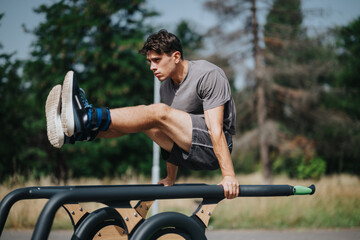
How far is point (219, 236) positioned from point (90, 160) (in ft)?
43.4

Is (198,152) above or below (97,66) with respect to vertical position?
below

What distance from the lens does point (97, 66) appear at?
17.7 m

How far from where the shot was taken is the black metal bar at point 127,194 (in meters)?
1.90

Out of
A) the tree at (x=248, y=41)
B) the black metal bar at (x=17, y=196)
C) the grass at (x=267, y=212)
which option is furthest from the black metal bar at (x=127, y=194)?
the tree at (x=248, y=41)

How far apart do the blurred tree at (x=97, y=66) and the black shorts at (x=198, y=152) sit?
13703 millimetres

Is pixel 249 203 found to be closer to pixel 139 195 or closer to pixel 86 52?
pixel 139 195

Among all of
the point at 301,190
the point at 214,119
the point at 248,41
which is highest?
the point at 248,41

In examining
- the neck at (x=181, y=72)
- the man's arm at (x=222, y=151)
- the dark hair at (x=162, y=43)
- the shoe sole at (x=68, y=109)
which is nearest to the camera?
the shoe sole at (x=68, y=109)

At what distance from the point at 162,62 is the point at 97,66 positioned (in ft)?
50.6

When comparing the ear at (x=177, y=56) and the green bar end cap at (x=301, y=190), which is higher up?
the ear at (x=177, y=56)

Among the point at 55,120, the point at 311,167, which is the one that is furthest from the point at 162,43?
the point at 311,167

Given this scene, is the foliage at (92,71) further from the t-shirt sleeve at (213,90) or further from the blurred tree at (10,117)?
the t-shirt sleeve at (213,90)

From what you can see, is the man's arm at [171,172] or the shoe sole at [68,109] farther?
the man's arm at [171,172]

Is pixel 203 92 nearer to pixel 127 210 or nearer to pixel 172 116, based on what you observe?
pixel 172 116
